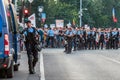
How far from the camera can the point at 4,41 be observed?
14.9 m

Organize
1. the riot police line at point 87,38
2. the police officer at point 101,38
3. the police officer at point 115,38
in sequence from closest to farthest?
the riot police line at point 87,38 < the police officer at point 115,38 < the police officer at point 101,38

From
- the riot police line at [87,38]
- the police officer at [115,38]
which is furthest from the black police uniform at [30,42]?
the police officer at [115,38]

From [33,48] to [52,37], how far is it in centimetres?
2930

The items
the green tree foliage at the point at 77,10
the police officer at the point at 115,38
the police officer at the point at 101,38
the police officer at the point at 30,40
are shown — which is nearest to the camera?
the police officer at the point at 30,40

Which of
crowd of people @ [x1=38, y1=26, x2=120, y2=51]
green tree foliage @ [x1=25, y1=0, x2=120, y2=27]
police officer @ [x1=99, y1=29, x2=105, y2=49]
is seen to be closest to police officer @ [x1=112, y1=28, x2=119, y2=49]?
crowd of people @ [x1=38, y1=26, x2=120, y2=51]

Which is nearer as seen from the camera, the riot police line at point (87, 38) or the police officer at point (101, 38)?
the riot police line at point (87, 38)

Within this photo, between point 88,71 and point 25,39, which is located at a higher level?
point 25,39

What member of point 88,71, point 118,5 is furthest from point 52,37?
point 118,5

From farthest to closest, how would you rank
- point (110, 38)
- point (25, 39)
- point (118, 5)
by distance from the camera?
point (118, 5)
point (110, 38)
point (25, 39)

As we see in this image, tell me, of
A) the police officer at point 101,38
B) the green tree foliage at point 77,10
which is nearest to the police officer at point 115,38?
the police officer at point 101,38

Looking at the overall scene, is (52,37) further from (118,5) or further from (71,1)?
(118,5)

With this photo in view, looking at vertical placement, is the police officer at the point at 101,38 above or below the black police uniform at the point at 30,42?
below

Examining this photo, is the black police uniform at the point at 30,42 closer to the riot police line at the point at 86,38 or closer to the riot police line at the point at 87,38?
the riot police line at the point at 86,38

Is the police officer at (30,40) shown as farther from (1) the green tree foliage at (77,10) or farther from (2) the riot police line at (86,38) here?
(1) the green tree foliage at (77,10)
